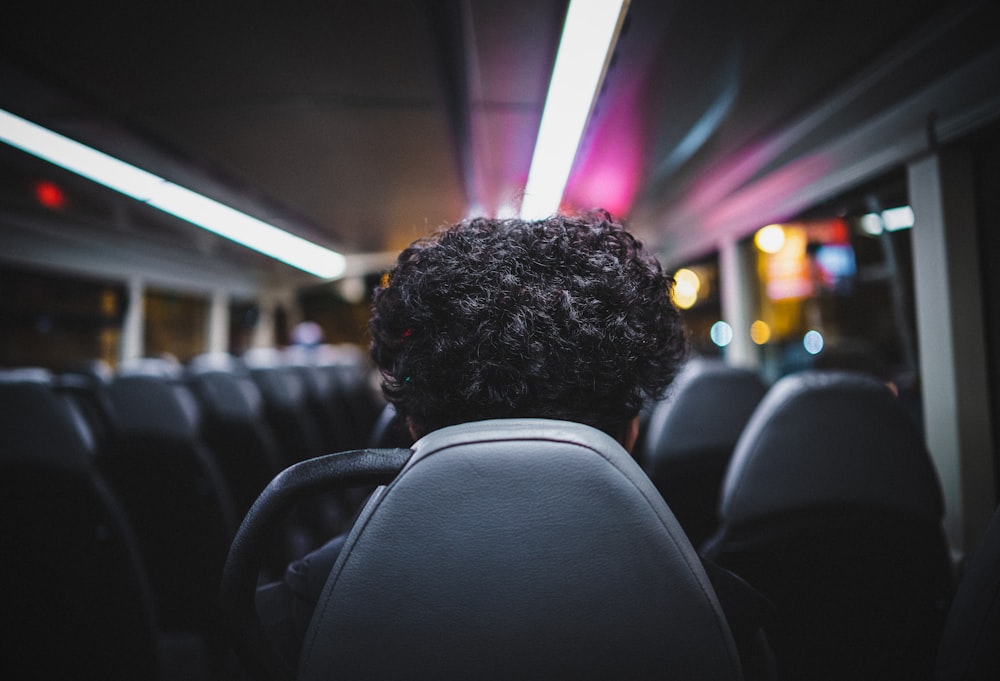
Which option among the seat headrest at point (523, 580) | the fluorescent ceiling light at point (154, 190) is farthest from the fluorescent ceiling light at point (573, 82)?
the fluorescent ceiling light at point (154, 190)

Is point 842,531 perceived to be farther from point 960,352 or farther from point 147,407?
point 147,407

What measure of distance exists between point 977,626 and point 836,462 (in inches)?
33.0

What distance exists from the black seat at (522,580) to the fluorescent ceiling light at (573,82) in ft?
1.62

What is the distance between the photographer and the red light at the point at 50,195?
165 inches

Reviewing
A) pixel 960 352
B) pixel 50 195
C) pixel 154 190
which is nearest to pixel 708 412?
pixel 960 352

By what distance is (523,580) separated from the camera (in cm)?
53

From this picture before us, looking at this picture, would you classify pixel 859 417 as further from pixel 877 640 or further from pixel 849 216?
pixel 849 216

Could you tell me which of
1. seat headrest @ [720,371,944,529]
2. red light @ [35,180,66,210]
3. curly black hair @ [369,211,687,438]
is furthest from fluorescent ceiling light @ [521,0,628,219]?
red light @ [35,180,66,210]

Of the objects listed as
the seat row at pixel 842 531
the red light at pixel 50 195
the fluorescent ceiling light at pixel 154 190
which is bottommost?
the seat row at pixel 842 531

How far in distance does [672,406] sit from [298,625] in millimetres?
1942

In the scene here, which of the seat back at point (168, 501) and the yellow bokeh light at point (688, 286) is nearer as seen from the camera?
the seat back at point (168, 501)

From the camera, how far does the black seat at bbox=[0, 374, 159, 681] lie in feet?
4.34

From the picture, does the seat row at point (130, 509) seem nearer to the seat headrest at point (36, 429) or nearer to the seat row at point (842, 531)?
the seat headrest at point (36, 429)

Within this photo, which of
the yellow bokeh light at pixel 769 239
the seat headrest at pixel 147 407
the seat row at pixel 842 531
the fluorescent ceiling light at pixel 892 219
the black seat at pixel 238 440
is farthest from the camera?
the yellow bokeh light at pixel 769 239
